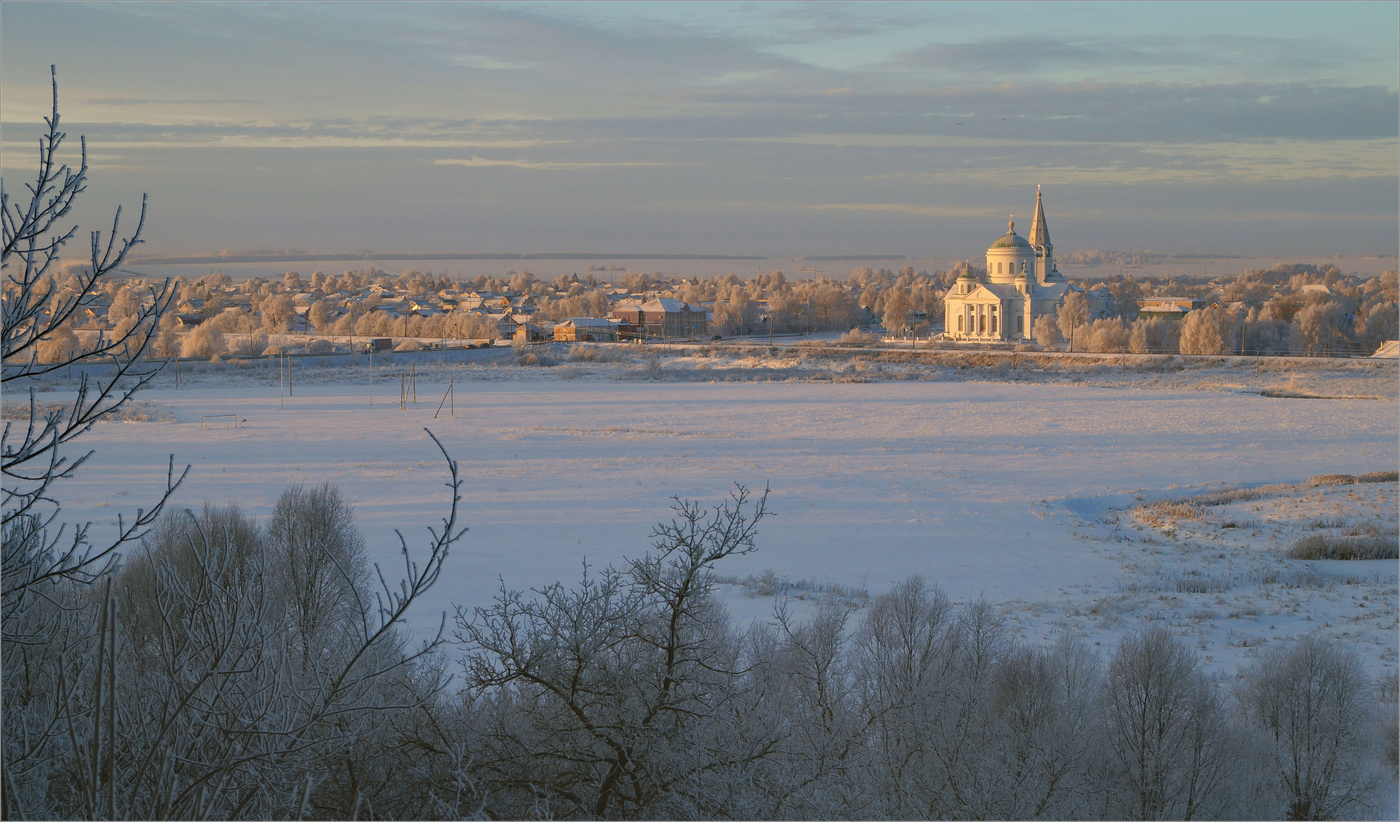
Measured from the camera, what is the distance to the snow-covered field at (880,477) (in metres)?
15.5

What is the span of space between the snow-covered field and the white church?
31.3 meters

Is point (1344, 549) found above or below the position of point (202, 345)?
below

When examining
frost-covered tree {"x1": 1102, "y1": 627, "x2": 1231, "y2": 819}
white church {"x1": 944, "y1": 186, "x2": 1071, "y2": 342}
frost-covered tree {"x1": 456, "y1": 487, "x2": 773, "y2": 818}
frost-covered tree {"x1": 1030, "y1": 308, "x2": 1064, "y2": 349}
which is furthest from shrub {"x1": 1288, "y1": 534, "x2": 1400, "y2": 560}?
white church {"x1": 944, "y1": 186, "x2": 1071, "y2": 342}

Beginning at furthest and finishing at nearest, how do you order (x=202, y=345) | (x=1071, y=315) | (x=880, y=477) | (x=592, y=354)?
(x=1071, y=315)
(x=202, y=345)
(x=592, y=354)
(x=880, y=477)

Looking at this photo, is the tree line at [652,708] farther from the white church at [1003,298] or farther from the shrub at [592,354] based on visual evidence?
the white church at [1003,298]

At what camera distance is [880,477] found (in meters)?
26.0

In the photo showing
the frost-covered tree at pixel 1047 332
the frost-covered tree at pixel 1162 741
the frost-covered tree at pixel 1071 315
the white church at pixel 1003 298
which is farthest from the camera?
the white church at pixel 1003 298

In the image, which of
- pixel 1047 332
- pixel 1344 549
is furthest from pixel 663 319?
pixel 1344 549

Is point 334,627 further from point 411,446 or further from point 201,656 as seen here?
point 411,446

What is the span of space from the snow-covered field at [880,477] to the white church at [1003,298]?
31.3m

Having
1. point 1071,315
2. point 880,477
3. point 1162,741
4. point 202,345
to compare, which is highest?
point 1071,315

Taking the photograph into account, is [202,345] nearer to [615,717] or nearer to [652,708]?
[615,717]

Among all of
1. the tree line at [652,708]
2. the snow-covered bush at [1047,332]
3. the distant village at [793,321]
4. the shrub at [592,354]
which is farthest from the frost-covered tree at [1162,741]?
the snow-covered bush at [1047,332]

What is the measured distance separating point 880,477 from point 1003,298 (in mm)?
61700
